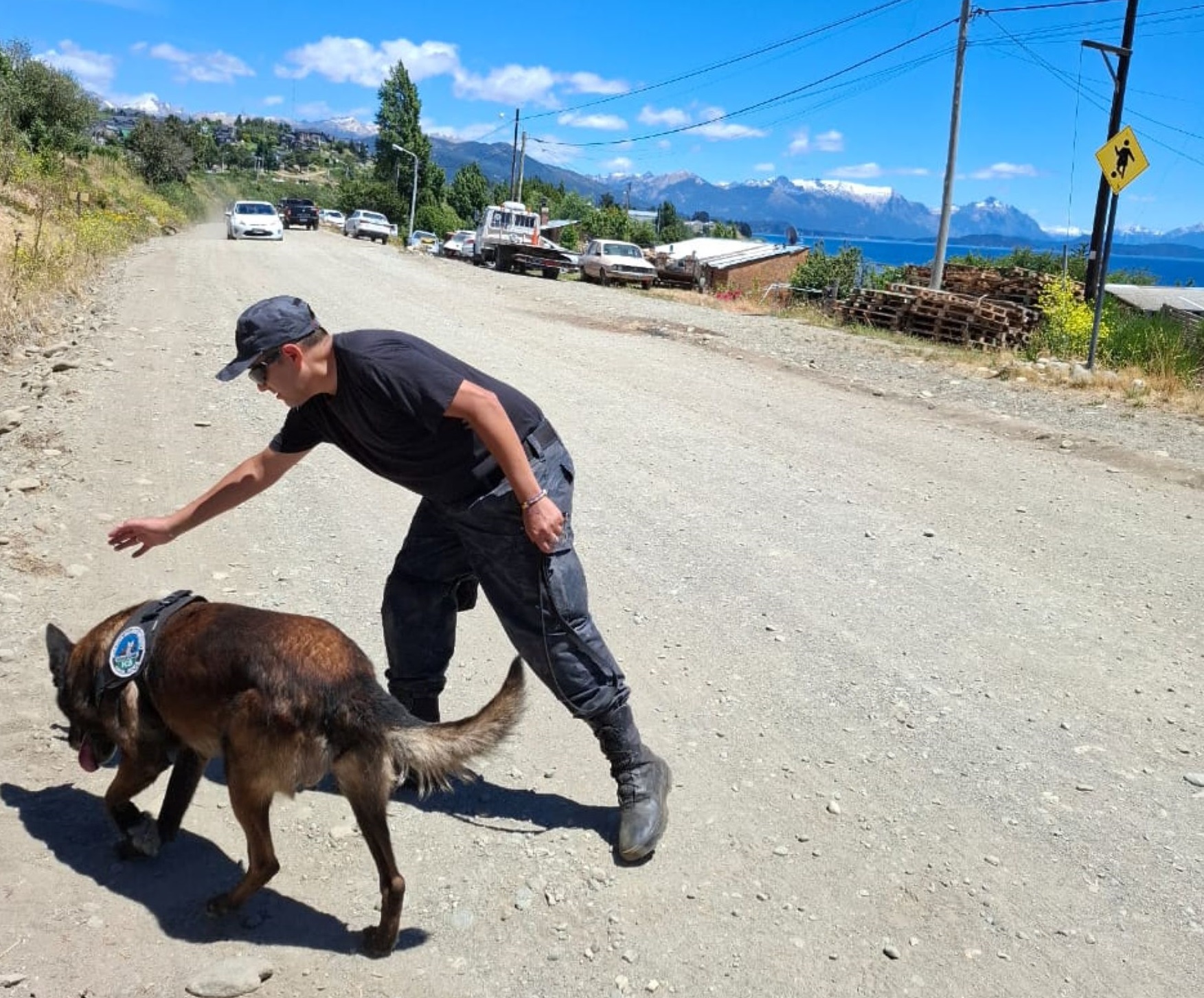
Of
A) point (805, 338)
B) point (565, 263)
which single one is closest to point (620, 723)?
point (805, 338)

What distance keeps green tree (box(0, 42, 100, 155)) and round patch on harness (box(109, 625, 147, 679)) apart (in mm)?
38964

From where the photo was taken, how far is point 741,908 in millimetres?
2906

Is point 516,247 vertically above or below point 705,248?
below

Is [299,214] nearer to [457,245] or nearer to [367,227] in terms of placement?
[367,227]

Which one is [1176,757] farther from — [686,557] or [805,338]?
[805,338]

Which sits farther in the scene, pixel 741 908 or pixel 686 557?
pixel 686 557

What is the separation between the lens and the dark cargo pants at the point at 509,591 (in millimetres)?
2955

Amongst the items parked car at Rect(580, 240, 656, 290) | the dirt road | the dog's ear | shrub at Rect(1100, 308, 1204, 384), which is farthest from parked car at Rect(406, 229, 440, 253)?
the dog's ear

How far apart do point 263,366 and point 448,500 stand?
64 cm

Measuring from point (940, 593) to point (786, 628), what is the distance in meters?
1.05

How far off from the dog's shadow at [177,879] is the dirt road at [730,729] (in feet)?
0.03

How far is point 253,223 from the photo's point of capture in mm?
33438

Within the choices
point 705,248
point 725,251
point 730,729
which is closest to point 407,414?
point 730,729

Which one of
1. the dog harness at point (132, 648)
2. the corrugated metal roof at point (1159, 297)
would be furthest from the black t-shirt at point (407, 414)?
the corrugated metal roof at point (1159, 297)
